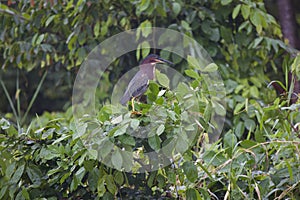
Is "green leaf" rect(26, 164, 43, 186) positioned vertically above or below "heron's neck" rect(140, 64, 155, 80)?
above

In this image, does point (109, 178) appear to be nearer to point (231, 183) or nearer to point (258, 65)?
point (231, 183)

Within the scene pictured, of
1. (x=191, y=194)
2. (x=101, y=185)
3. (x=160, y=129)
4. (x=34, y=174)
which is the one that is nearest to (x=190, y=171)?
(x=191, y=194)

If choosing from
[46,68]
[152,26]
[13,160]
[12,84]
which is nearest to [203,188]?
[13,160]

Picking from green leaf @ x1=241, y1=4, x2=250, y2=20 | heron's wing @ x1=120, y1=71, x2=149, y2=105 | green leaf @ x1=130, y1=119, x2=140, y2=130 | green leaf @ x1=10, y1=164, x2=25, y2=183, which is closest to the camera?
green leaf @ x1=130, y1=119, x2=140, y2=130

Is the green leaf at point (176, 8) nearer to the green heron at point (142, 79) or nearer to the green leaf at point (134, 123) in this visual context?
the green heron at point (142, 79)

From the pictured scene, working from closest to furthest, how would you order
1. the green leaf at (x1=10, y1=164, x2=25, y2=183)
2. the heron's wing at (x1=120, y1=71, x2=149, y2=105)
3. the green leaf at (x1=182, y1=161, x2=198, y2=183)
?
1. the green leaf at (x1=182, y1=161, x2=198, y2=183)
2. the green leaf at (x1=10, y1=164, x2=25, y2=183)
3. the heron's wing at (x1=120, y1=71, x2=149, y2=105)

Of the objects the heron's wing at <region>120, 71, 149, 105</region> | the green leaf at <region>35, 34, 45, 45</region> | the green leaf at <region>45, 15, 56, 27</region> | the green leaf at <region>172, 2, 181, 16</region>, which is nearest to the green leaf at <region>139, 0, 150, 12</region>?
the green leaf at <region>172, 2, 181, 16</region>

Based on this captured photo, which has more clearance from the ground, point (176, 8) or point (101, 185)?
point (176, 8)

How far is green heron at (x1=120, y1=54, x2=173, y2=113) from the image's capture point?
337cm

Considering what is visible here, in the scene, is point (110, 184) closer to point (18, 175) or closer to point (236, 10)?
point (18, 175)

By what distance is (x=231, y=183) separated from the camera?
249cm

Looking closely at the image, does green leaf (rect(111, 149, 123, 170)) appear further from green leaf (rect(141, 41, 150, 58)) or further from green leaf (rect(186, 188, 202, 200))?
green leaf (rect(141, 41, 150, 58))

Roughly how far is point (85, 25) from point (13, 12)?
0.60 m

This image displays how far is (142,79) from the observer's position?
3.52 meters
